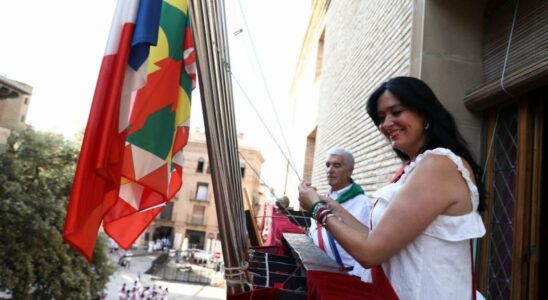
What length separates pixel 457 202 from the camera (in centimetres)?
118

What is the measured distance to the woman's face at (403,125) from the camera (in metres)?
1.38

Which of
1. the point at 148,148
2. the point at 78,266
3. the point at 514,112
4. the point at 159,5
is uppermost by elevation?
the point at 514,112

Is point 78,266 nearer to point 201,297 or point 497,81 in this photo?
point 201,297

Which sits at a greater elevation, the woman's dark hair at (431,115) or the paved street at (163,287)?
the woman's dark hair at (431,115)

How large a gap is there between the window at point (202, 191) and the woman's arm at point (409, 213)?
43511 millimetres

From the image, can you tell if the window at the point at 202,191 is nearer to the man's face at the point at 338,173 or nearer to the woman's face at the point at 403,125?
the man's face at the point at 338,173

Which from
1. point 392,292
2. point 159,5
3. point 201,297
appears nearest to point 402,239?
point 392,292

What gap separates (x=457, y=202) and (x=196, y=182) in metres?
43.5

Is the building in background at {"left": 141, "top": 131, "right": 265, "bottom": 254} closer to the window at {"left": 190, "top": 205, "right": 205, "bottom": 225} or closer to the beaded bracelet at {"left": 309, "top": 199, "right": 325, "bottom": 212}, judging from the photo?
the window at {"left": 190, "top": 205, "right": 205, "bottom": 225}

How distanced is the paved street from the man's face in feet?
66.0

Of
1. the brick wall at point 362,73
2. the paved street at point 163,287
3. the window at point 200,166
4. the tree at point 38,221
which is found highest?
the window at point 200,166

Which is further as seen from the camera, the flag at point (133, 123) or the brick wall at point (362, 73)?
the brick wall at point (362, 73)

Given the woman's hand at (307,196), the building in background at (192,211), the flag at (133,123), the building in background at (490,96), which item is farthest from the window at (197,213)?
the woman's hand at (307,196)

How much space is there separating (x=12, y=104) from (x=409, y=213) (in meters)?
17.5
